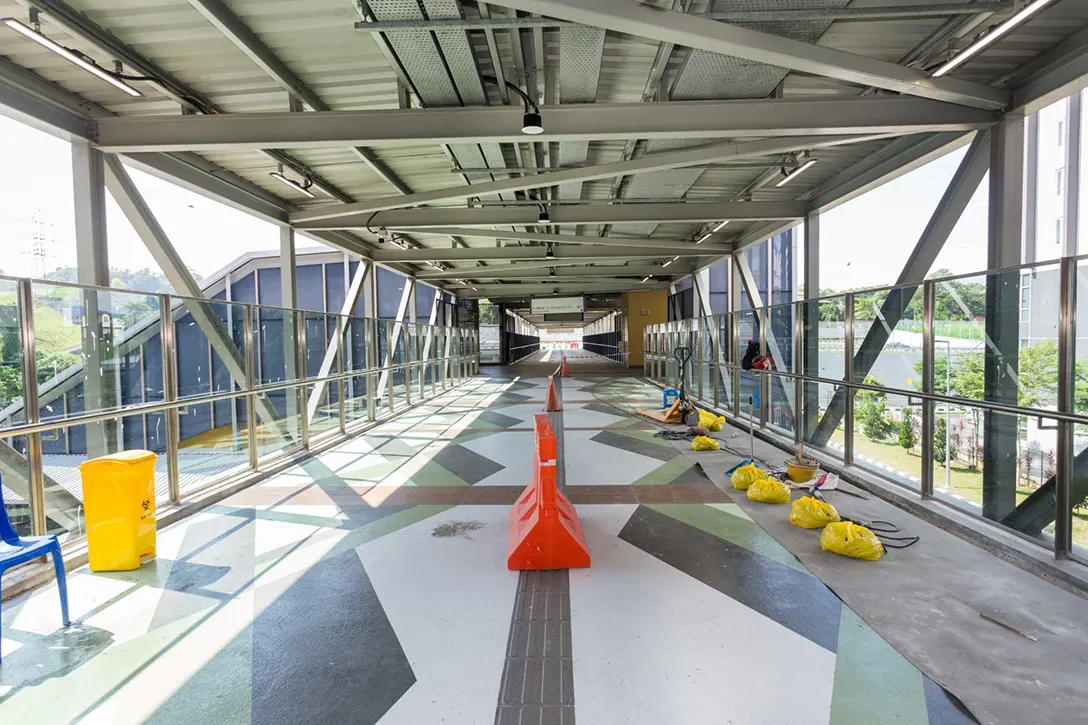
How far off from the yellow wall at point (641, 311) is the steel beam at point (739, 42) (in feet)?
59.5

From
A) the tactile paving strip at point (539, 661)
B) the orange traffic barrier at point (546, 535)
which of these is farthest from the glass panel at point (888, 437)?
the tactile paving strip at point (539, 661)

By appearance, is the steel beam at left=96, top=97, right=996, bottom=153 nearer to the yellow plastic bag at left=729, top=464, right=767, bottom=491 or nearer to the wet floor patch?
the yellow plastic bag at left=729, top=464, right=767, bottom=491

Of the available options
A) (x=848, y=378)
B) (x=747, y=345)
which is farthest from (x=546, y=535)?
(x=747, y=345)

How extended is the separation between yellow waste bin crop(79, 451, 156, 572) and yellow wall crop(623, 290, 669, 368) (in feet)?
66.7

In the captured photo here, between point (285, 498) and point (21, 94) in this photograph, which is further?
point (285, 498)

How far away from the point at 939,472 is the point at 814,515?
1422 millimetres

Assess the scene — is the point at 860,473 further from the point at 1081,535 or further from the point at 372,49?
the point at 372,49

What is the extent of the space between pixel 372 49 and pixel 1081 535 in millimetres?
5913

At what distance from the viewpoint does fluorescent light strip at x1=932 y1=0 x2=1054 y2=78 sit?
10.7 feet

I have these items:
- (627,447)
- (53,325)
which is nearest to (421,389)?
(627,447)

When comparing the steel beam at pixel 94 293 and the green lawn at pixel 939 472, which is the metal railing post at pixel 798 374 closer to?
the green lawn at pixel 939 472

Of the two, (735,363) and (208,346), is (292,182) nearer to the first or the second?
(208,346)

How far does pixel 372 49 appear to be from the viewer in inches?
156

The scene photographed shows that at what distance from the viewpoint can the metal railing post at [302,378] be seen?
696cm
